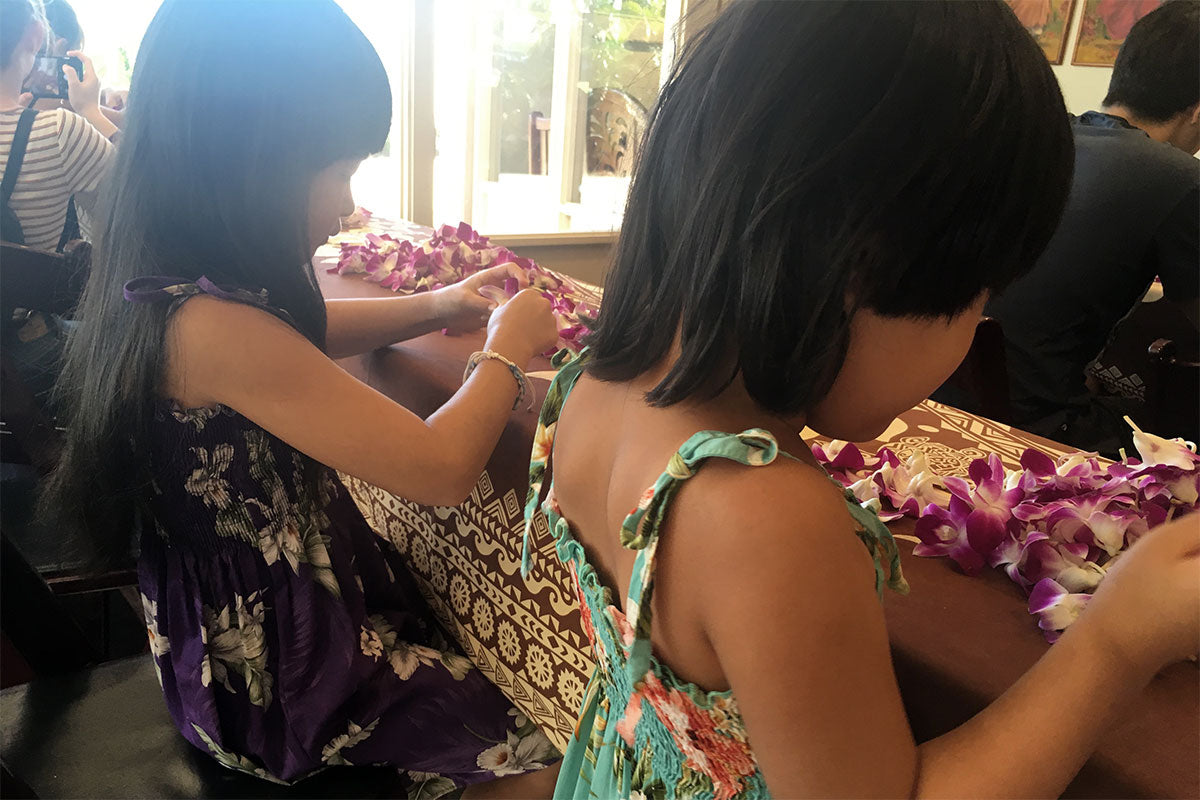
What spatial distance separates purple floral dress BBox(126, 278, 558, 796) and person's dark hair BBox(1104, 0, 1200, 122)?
7.28 feet

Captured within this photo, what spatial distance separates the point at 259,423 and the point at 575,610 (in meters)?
0.42

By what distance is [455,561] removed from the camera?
46.4 inches

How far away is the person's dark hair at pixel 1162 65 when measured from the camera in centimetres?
202

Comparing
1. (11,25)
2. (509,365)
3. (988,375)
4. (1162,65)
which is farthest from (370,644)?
(1162,65)

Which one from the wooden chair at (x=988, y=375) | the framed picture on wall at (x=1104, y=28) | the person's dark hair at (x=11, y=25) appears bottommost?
the wooden chair at (x=988, y=375)

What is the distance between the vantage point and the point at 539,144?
4.10 m

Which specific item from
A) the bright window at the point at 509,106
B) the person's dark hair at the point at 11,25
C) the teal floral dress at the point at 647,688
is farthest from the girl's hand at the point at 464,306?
the bright window at the point at 509,106

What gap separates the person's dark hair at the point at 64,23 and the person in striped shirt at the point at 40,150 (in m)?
0.44

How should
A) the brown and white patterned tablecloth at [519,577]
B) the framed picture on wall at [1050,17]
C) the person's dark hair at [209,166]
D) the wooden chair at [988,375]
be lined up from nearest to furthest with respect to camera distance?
the person's dark hair at [209,166] → the brown and white patterned tablecloth at [519,577] → the wooden chair at [988,375] → the framed picture on wall at [1050,17]

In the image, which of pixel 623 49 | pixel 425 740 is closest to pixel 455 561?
pixel 425 740

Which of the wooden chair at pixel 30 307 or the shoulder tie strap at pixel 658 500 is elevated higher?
Answer: the shoulder tie strap at pixel 658 500

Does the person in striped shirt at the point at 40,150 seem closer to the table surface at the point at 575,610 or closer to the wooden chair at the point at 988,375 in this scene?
the table surface at the point at 575,610

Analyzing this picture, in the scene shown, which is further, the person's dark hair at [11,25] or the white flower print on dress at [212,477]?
the person's dark hair at [11,25]

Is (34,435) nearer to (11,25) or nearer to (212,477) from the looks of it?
(212,477)
